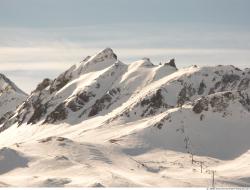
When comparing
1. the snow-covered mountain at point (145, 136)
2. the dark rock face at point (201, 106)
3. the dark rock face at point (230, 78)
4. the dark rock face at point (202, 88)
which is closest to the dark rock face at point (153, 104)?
the snow-covered mountain at point (145, 136)

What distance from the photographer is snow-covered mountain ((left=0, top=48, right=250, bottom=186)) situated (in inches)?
4141

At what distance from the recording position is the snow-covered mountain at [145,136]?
10519cm

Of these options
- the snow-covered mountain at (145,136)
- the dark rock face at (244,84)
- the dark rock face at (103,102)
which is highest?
the dark rock face at (244,84)

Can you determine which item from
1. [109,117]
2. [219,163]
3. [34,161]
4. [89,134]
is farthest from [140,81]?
[34,161]

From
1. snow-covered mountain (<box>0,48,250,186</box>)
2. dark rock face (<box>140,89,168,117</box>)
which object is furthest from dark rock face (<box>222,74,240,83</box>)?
dark rock face (<box>140,89,168,117</box>)

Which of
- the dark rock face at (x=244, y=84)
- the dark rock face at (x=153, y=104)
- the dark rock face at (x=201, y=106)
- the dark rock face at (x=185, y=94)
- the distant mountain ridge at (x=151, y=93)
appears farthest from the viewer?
the dark rock face at (x=244, y=84)

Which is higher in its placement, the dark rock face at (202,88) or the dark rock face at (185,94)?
the dark rock face at (202,88)

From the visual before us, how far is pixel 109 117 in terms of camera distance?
573ft

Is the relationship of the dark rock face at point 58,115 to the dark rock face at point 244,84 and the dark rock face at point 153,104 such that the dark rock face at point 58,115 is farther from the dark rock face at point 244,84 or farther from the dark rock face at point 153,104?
the dark rock face at point 244,84

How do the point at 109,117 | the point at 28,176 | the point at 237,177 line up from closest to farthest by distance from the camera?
1. the point at 28,176
2. the point at 237,177
3. the point at 109,117

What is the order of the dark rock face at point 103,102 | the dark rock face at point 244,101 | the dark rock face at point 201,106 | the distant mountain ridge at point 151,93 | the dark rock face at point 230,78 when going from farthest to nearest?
the dark rock face at point 230,78 < the dark rock face at point 103,102 < the distant mountain ridge at point 151,93 < the dark rock face at point 244,101 < the dark rock face at point 201,106

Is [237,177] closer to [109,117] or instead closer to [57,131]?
[109,117]

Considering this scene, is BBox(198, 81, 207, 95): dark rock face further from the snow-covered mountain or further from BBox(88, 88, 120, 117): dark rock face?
BBox(88, 88, 120, 117): dark rock face

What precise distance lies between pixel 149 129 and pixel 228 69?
216ft
